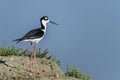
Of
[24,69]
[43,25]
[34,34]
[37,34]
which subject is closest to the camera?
[34,34]

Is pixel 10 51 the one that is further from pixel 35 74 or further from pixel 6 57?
pixel 35 74

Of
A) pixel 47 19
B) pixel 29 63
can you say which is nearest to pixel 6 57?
pixel 29 63

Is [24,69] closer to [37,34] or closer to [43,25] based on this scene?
[37,34]

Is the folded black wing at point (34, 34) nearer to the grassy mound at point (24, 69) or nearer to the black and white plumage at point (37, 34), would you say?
the black and white plumage at point (37, 34)

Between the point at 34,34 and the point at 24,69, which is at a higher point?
the point at 34,34

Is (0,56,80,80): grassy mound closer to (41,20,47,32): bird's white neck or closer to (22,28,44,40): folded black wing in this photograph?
(22,28,44,40): folded black wing

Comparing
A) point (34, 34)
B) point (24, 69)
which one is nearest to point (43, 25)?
point (34, 34)

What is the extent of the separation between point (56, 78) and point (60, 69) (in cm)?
387

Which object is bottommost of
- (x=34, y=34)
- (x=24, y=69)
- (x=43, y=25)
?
(x=24, y=69)

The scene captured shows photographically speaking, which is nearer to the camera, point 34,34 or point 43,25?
point 34,34

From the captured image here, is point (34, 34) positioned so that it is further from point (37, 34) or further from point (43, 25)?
point (43, 25)

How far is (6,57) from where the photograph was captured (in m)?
34.7

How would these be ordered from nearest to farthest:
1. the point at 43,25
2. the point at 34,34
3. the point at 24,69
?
the point at 34,34 < the point at 43,25 < the point at 24,69

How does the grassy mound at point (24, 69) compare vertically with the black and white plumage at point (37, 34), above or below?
below
